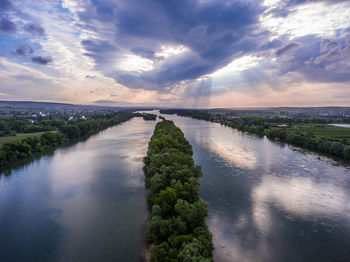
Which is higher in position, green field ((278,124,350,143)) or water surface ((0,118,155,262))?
green field ((278,124,350,143))

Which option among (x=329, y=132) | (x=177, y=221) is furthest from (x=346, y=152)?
(x=177, y=221)

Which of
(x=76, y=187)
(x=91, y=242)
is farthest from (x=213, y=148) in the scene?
(x=91, y=242)

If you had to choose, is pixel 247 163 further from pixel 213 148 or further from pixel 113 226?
pixel 113 226

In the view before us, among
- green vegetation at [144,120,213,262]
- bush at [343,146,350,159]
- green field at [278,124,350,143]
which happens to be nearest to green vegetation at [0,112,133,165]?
green vegetation at [144,120,213,262]

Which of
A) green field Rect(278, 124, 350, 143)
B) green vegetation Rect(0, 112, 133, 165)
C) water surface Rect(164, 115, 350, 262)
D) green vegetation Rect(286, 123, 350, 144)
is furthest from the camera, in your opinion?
green field Rect(278, 124, 350, 143)

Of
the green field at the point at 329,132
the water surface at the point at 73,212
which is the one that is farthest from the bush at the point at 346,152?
the water surface at the point at 73,212

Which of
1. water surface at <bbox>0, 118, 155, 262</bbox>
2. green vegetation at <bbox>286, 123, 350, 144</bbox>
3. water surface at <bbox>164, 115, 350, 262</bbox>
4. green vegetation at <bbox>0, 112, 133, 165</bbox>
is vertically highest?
green vegetation at <bbox>286, 123, 350, 144</bbox>

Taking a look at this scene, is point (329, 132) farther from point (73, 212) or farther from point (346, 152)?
point (73, 212)

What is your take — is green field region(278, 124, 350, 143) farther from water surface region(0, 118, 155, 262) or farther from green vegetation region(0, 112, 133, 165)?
green vegetation region(0, 112, 133, 165)

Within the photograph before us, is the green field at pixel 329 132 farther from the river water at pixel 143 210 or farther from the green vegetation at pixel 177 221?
the green vegetation at pixel 177 221
